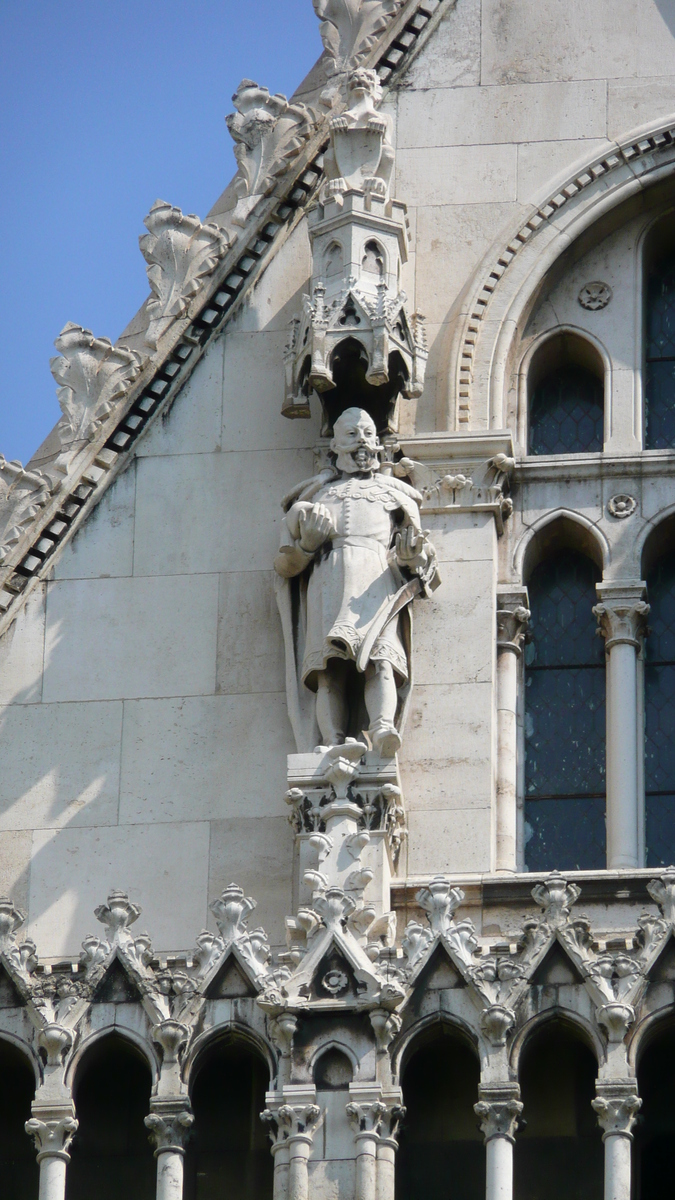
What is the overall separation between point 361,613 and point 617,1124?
3.28 meters

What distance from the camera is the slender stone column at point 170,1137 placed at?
2052 centimetres

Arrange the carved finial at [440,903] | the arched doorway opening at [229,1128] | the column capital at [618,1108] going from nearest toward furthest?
the column capital at [618,1108]
the carved finial at [440,903]
the arched doorway opening at [229,1128]

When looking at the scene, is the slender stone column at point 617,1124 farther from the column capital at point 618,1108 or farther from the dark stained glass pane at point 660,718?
the dark stained glass pane at point 660,718

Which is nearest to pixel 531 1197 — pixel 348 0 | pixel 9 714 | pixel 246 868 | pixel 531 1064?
pixel 531 1064

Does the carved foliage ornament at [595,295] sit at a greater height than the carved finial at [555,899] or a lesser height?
greater

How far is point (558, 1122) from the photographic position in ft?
67.7

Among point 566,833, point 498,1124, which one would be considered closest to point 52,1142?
point 498,1124

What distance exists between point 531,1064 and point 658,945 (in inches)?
35.3

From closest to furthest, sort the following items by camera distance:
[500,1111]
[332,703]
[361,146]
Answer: [500,1111], [332,703], [361,146]

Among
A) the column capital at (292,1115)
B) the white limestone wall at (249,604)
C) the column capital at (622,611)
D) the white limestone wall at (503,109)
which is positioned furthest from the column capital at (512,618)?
the column capital at (292,1115)

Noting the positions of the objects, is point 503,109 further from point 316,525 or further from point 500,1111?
point 500,1111

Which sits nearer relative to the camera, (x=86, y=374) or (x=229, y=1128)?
(x=229, y=1128)

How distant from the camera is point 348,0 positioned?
2434 centimetres

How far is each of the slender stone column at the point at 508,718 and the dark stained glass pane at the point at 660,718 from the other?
0.73 metres
